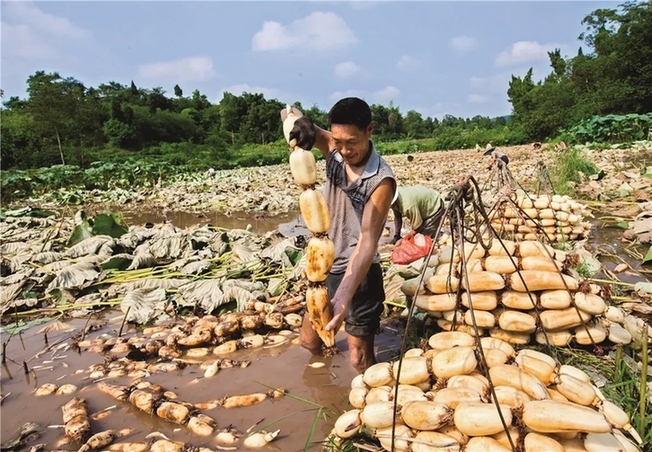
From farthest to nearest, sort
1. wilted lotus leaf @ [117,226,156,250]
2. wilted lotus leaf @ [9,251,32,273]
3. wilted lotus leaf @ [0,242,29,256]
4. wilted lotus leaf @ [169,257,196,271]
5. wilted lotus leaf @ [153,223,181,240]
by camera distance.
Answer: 1. wilted lotus leaf @ [0,242,29,256]
2. wilted lotus leaf @ [153,223,181,240]
3. wilted lotus leaf @ [117,226,156,250]
4. wilted lotus leaf @ [9,251,32,273]
5. wilted lotus leaf @ [169,257,196,271]

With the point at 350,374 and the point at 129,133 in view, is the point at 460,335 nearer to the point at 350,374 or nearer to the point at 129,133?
the point at 350,374

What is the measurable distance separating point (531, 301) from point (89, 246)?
5.16 meters

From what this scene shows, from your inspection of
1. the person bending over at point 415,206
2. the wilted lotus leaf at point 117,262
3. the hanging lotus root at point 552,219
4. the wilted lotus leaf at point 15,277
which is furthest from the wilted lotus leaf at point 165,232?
the hanging lotus root at point 552,219

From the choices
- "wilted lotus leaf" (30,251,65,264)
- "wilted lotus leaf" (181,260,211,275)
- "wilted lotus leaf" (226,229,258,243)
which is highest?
"wilted lotus leaf" (30,251,65,264)

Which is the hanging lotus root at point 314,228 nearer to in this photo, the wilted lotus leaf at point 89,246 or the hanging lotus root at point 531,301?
the hanging lotus root at point 531,301

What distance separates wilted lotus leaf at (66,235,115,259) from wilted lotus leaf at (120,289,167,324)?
150cm

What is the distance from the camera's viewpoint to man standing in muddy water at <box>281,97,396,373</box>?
223 centimetres

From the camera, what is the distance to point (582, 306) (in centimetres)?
215

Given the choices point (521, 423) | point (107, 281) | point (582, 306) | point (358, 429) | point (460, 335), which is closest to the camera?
point (521, 423)

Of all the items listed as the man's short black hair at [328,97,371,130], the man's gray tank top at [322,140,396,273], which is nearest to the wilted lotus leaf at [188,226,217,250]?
the man's gray tank top at [322,140,396,273]

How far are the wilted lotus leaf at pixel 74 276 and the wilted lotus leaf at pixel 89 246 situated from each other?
0.43 metres

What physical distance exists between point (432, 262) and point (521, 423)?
1557 mm

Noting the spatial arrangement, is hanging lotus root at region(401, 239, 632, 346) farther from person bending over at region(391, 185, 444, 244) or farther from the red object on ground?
person bending over at region(391, 185, 444, 244)

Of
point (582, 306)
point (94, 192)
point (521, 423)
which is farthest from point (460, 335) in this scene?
point (94, 192)
